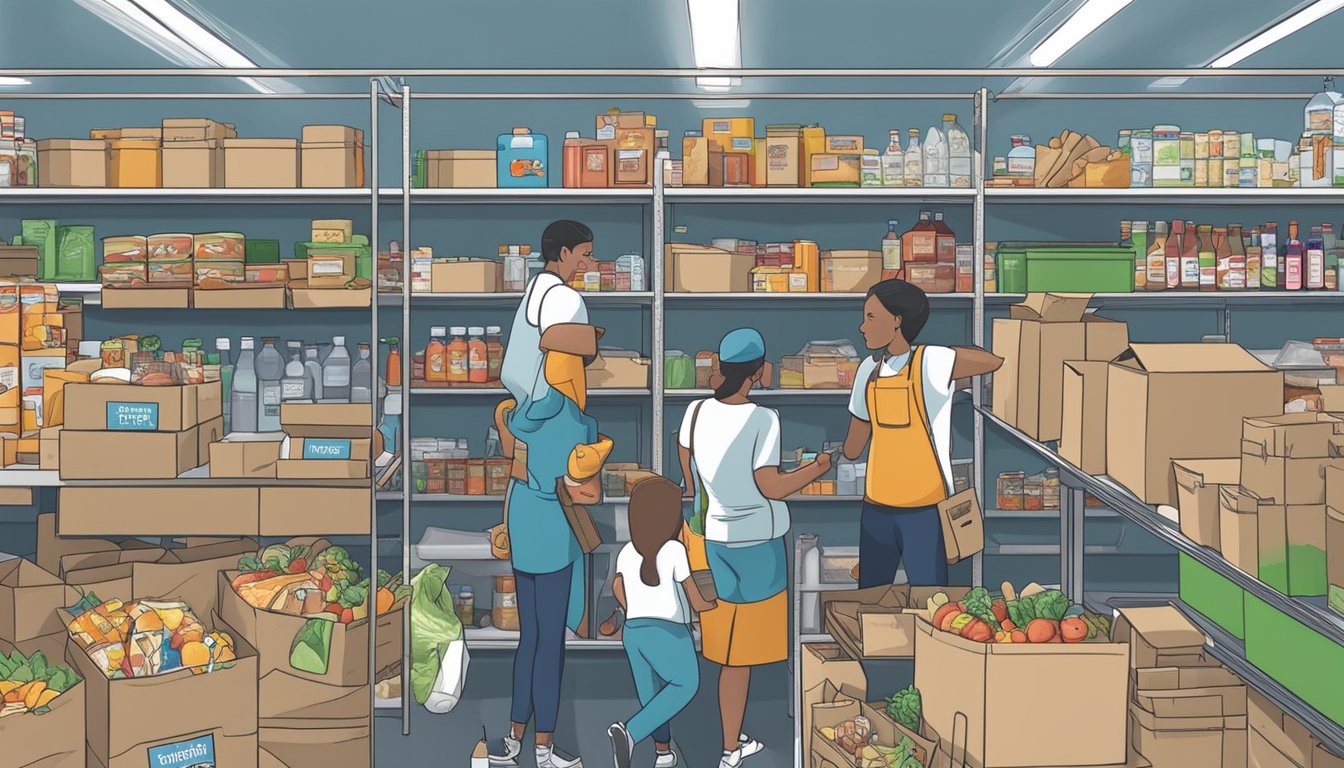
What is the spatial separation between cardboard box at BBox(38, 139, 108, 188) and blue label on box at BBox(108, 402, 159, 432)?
169 centimetres

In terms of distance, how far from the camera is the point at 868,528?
407 centimetres

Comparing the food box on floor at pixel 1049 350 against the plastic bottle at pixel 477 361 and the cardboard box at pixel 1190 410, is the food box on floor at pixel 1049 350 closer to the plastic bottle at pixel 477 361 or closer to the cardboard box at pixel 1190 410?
the cardboard box at pixel 1190 410

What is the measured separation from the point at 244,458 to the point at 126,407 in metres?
0.41

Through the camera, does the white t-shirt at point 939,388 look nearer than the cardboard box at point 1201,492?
No

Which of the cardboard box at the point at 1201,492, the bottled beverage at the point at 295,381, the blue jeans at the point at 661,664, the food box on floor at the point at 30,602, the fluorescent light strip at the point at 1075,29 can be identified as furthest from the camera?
the fluorescent light strip at the point at 1075,29

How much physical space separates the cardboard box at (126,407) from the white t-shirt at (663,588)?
1.58 meters

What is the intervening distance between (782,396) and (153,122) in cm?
434

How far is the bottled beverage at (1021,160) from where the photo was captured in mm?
5027

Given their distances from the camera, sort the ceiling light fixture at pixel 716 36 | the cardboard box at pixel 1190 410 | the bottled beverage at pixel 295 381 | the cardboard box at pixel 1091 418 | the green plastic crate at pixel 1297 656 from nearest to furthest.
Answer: the green plastic crate at pixel 1297 656 < the cardboard box at pixel 1190 410 < the cardboard box at pixel 1091 418 < the bottled beverage at pixel 295 381 < the ceiling light fixture at pixel 716 36

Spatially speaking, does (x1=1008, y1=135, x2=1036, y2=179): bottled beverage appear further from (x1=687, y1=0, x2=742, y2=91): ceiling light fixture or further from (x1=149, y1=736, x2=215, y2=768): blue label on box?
(x1=149, y1=736, x2=215, y2=768): blue label on box

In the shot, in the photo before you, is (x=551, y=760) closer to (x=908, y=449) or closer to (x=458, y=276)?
(x=908, y=449)

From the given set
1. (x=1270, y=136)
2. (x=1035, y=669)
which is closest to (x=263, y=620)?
(x=1035, y=669)

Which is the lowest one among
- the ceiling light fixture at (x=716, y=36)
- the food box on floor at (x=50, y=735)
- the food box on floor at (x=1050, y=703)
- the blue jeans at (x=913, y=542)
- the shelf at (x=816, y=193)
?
the food box on floor at (x=50, y=735)

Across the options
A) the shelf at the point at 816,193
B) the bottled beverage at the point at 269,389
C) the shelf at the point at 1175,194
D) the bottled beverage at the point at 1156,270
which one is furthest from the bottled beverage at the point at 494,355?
the bottled beverage at the point at 1156,270
